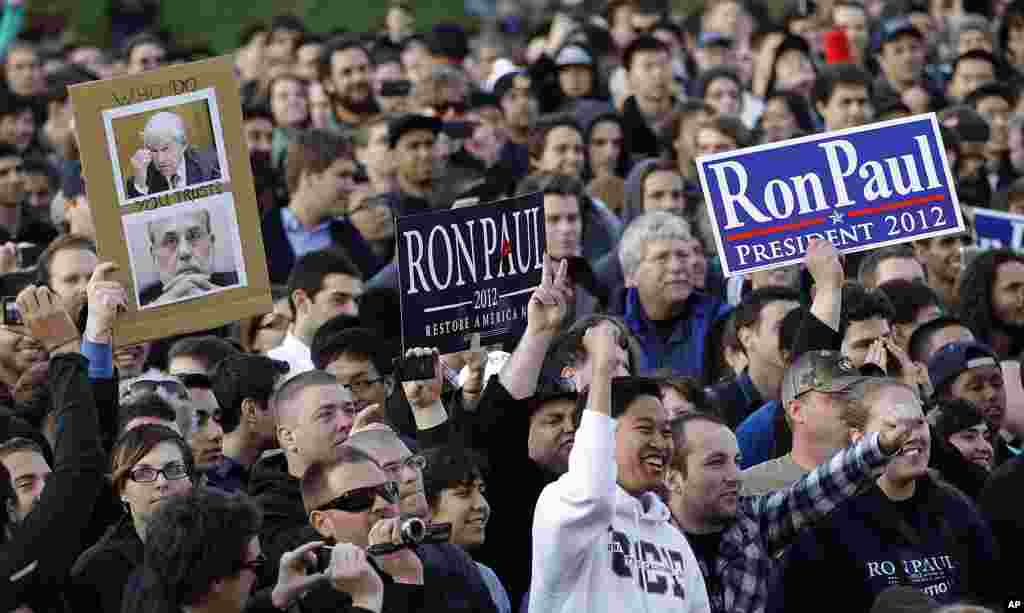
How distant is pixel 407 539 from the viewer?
5723mm

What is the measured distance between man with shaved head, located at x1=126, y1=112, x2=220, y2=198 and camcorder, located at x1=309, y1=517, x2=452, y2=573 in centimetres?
212

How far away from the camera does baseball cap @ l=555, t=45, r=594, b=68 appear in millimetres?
14609

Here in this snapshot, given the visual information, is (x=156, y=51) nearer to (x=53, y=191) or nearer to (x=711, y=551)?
(x=53, y=191)

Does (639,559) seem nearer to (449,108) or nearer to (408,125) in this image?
(408,125)

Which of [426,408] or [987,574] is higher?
[426,408]

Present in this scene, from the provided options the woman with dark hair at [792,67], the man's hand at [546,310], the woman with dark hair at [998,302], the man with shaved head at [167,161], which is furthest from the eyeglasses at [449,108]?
the man's hand at [546,310]

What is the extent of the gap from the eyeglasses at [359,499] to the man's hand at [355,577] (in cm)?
45

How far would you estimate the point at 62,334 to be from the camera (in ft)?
22.6

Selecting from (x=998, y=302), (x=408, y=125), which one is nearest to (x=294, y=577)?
(x=998, y=302)

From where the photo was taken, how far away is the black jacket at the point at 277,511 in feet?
20.2

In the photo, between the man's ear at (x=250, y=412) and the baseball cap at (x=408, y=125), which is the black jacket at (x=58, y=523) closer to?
the man's ear at (x=250, y=412)

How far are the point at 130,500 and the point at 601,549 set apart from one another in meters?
1.63

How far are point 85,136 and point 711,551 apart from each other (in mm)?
2681

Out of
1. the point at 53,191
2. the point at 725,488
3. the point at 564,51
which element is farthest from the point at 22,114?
the point at 725,488
